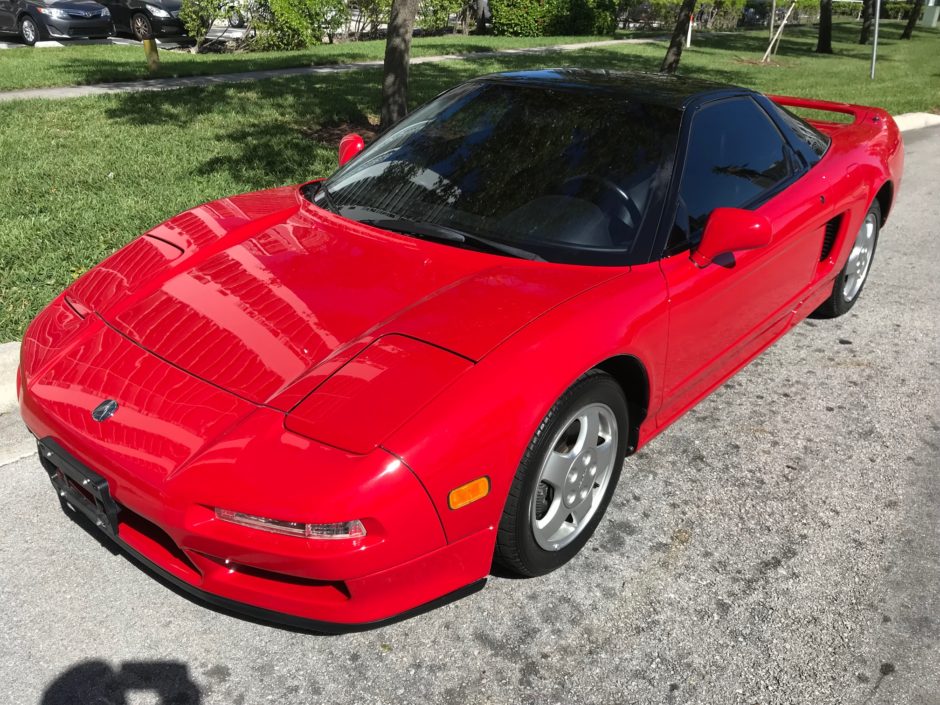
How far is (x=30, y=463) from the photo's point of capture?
10.5 feet

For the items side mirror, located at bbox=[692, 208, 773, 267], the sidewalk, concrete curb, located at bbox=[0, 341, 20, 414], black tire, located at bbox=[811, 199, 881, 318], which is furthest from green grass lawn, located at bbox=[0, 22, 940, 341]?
black tire, located at bbox=[811, 199, 881, 318]

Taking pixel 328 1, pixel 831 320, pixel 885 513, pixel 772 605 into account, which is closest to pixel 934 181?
pixel 831 320

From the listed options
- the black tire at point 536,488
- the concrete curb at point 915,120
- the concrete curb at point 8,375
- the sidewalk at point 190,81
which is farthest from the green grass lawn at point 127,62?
the black tire at point 536,488

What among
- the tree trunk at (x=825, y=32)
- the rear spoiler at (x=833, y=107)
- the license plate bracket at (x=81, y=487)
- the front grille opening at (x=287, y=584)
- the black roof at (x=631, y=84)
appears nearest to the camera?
the front grille opening at (x=287, y=584)

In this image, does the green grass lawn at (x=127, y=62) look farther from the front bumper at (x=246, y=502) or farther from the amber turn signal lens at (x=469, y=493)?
the amber turn signal lens at (x=469, y=493)

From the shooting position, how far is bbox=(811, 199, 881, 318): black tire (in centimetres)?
444

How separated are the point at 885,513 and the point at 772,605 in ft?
2.57

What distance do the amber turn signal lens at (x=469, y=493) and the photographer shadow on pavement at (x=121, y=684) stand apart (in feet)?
2.93

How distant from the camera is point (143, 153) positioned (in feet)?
23.5

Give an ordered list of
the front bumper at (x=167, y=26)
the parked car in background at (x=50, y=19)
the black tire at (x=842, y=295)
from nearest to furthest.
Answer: the black tire at (x=842, y=295)
the parked car in background at (x=50, y=19)
the front bumper at (x=167, y=26)

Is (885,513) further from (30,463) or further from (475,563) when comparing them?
(30,463)

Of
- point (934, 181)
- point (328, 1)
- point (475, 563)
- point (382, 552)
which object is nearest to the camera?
point (382, 552)

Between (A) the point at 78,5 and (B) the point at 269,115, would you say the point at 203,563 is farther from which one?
(A) the point at 78,5

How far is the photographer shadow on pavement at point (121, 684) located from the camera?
2197 millimetres
